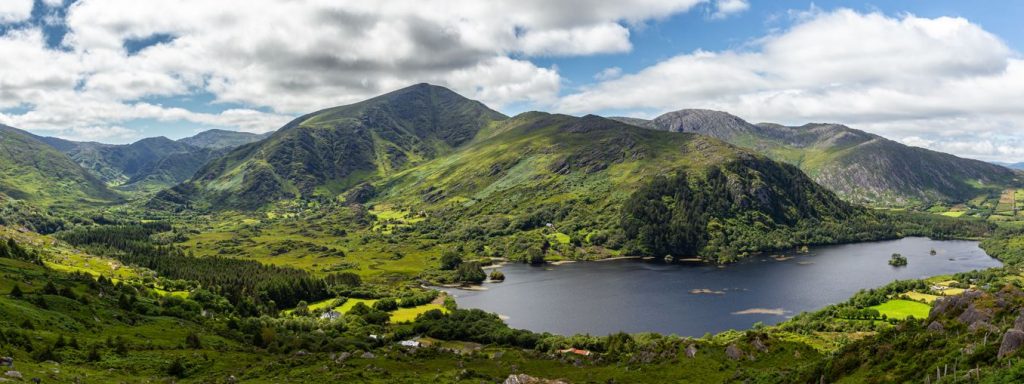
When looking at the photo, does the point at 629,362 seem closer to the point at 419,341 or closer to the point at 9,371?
the point at 419,341

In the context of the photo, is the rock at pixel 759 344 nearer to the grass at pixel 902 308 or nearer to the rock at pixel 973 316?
the rock at pixel 973 316

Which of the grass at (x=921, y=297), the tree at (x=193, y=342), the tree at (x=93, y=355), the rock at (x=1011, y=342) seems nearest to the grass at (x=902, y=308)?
the grass at (x=921, y=297)

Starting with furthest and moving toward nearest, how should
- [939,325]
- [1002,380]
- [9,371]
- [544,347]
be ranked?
[544,347] → [939,325] → [9,371] → [1002,380]

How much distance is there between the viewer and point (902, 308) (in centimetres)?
15488

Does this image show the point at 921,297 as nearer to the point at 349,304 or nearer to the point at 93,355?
the point at 349,304

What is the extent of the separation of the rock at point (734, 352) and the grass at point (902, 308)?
2942 inches

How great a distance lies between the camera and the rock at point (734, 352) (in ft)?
323

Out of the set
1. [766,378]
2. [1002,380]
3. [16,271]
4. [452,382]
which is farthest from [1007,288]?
[16,271]

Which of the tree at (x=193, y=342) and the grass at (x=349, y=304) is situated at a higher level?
the tree at (x=193, y=342)

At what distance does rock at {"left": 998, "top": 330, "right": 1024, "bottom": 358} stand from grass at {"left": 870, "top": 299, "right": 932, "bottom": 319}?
405ft

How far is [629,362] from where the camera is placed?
10338cm

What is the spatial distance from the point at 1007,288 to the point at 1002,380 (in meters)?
51.4

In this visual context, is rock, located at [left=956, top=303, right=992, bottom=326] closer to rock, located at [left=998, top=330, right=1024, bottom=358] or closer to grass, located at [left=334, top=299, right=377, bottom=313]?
rock, located at [left=998, top=330, right=1024, bottom=358]

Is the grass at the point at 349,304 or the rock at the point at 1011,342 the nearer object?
the rock at the point at 1011,342
